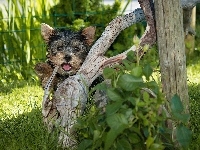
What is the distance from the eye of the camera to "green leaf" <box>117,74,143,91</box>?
342 centimetres

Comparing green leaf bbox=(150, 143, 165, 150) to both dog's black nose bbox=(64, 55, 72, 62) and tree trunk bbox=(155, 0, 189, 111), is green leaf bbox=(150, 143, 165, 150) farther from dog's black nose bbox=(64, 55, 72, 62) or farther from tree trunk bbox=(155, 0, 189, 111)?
dog's black nose bbox=(64, 55, 72, 62)

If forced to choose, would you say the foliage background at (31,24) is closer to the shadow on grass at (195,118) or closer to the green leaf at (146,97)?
the shadow on grass at (195,118)

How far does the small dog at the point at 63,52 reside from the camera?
15.8ft

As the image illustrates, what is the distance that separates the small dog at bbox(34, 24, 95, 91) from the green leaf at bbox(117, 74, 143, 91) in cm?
145

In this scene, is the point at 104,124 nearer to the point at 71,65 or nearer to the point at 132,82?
the point at 132,82

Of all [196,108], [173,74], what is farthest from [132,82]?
[196,108]

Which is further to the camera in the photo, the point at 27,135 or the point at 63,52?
the point at 63,52

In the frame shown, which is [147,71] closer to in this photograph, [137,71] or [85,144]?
[137,71]

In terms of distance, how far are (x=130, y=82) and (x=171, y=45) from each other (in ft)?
1.93

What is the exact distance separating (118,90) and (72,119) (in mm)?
653

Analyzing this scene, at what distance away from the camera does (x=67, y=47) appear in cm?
490

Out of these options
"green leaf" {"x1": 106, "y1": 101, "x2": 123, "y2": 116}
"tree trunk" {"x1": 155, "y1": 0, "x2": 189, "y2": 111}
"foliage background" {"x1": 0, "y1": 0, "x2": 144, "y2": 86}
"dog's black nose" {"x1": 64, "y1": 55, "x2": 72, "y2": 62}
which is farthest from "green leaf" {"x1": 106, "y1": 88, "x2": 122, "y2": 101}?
"foliage background" {"x1": 0, "y1": 0, "x2": 144, "y2": 86}

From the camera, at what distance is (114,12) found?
26.6 feet

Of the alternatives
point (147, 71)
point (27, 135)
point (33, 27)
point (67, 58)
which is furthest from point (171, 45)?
point (33, 27)
